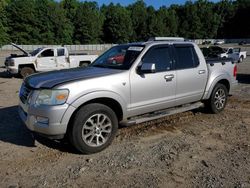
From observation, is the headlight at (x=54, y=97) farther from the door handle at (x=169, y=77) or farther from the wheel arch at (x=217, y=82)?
the wheel arch at (x=217, y=82)

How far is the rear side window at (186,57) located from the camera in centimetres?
644

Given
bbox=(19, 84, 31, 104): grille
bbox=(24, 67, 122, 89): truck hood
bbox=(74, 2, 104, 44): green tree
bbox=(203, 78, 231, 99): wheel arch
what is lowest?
bbox=(203, 78, 231, 99): wheel arch

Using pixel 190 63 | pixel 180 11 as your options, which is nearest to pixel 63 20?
pixel 180 11

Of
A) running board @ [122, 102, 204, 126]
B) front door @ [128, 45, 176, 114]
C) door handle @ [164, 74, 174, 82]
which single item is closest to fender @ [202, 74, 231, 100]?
running board @ [122, 102, 204, 126]

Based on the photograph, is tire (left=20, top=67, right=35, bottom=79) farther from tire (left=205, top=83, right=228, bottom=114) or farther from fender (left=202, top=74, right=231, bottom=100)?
fender (left=202, top=74, right=231, bottom=100)

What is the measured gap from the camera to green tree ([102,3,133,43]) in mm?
94625

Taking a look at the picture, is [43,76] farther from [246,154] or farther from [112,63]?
[246,154]

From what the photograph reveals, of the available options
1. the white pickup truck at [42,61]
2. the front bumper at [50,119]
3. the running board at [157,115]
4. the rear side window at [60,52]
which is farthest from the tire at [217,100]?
the rear side window at [60,52]

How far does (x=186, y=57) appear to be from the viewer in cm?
662

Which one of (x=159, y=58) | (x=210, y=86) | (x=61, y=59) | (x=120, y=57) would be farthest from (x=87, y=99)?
(x=61, y=59)

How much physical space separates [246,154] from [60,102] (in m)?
3.05

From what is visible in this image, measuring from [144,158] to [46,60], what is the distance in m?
12.6

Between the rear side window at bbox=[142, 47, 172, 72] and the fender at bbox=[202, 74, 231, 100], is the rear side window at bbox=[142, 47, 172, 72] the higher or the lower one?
the higher one

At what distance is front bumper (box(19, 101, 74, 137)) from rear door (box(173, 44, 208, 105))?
2474 mm
